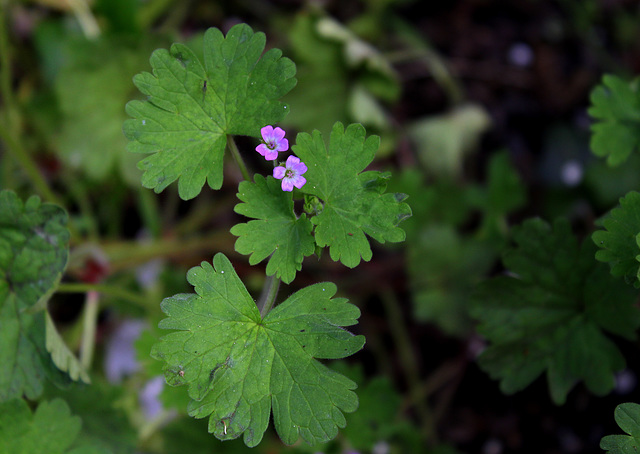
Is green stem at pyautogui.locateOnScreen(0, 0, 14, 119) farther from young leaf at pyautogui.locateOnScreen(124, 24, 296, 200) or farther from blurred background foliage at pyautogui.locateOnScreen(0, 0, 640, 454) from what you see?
young leaf at pyautogui.locateOnScreen(124, 24, 296, 200)

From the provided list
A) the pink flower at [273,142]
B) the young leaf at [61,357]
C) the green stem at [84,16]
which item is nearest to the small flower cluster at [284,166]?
the pink flower at [273,142]

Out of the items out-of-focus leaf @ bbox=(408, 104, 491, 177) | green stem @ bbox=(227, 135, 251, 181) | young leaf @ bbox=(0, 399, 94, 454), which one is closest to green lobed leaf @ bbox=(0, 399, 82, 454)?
young leaf @ bbox=(0, 399, 94, 454)

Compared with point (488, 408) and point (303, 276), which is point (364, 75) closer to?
point (303, 276)

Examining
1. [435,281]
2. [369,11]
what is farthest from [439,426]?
[369,11]

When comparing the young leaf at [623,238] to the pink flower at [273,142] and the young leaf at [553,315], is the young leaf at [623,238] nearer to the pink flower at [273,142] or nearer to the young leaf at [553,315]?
the young leaf at [553,315]

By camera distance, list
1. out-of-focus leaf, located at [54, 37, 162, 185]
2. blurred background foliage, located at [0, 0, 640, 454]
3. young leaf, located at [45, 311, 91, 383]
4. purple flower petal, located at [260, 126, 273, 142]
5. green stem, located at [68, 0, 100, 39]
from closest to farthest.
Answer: purple flower petal, located at [260, 126, 273, 142] < young leaf, located at [45, 311, 91, 383] < blurred background foliage, located at [0, 0, 640, 454] < out-of-focus leaf, located at [54, 37, 162, 185] < green stem, located at [68, 0, 100, 39]

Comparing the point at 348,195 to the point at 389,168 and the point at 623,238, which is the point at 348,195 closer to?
the point at 623,238
